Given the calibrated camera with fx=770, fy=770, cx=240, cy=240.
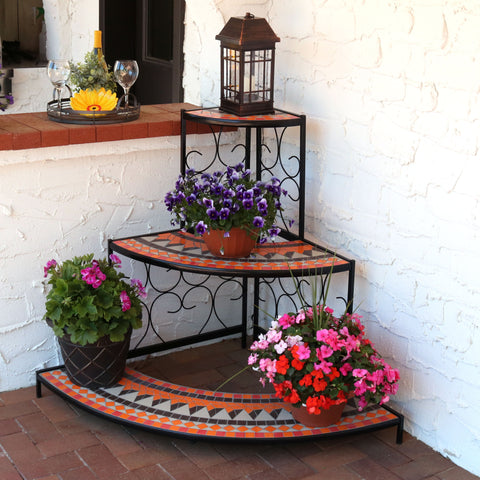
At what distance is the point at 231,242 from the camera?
2.96m

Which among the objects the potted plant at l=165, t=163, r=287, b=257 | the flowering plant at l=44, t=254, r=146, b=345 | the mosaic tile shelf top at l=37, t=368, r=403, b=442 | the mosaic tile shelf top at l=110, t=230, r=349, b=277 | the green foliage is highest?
the green foliage

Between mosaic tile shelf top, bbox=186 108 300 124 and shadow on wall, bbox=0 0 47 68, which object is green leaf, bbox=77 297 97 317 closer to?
mosaic tile shelf top, bbox=186 108 300 124

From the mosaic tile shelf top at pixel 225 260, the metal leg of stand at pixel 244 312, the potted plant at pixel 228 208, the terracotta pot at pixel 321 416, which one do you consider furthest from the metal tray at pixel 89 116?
the terracotta pot at pixel 321 416

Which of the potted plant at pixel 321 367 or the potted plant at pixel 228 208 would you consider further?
the potted plant at pixel 228 208

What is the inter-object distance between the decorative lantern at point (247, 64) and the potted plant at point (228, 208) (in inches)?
11.2

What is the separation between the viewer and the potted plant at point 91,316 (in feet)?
9.43

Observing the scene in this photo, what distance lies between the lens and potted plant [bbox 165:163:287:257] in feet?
9.41

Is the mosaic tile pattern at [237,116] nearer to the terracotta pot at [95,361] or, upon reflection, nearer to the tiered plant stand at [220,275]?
the tiered plant stand at [220,275]

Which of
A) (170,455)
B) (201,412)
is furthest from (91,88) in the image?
(170,455)

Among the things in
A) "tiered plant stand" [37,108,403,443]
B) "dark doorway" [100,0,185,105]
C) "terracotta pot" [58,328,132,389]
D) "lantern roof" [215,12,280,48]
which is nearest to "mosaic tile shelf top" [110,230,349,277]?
"tiered plant stand" [37,108,403,443]

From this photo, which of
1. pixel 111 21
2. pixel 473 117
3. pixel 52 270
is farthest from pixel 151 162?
pixel 111 21

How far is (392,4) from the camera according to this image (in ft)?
8.96

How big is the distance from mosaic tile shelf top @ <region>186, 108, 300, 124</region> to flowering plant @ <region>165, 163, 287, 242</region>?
0.20 metres

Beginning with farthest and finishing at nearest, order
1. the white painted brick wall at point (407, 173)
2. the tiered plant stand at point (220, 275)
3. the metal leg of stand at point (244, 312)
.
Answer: the metal leg of stand at point (244, 312)
the tiered plant stand at point (220, 275)
the white painted brick wall at point (407, 173)
